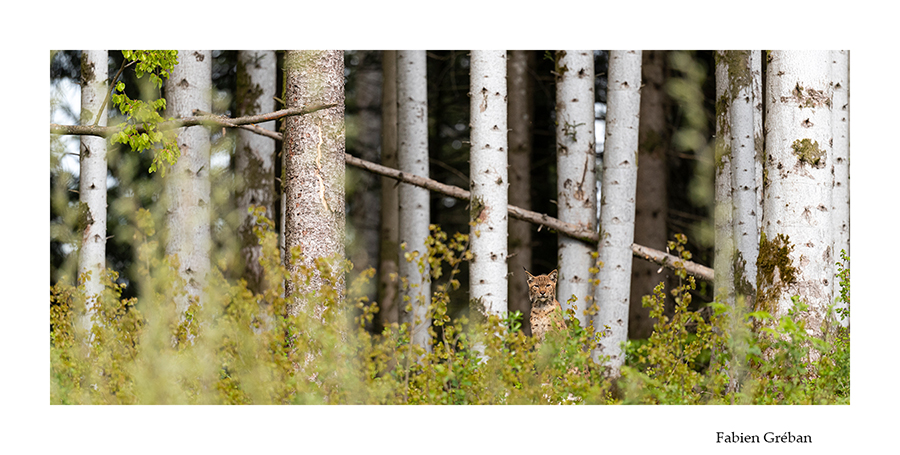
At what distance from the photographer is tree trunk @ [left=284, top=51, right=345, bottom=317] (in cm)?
402

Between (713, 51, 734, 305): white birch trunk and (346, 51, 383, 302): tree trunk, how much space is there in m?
4.91

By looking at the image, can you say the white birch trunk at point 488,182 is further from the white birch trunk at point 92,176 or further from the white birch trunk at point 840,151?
the white birch trunk at point 92,176

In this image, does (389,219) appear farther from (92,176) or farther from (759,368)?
(759,368)

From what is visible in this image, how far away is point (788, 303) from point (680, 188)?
5982 millimetres

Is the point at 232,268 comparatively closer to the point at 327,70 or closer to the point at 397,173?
the point at 397,173

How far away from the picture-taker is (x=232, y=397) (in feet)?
12.4

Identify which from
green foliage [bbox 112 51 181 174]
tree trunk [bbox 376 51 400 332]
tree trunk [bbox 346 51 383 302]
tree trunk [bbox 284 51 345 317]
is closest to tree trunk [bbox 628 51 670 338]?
tree trunk [bbox 376 51 400 332]

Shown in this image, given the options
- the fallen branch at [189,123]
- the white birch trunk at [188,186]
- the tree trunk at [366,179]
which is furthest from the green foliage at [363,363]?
the tree trunk at [366,179]

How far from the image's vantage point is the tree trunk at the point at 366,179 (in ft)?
30.2

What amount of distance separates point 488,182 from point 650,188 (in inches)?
144

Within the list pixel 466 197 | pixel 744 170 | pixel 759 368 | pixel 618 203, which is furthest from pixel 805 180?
pixel 466 197

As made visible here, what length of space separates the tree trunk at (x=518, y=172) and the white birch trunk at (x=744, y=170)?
2.74 m

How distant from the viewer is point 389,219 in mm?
7773

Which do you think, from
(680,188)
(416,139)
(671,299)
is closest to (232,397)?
(416,139)
